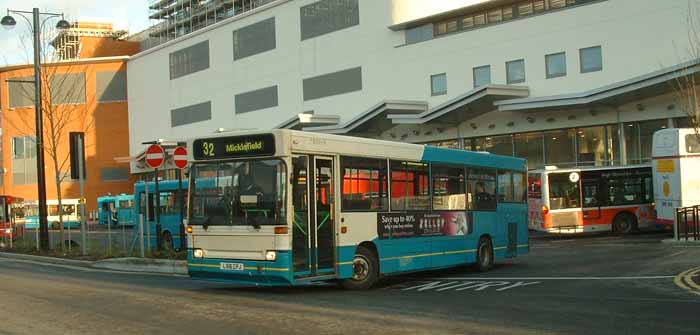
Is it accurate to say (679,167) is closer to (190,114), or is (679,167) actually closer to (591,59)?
(591,59)

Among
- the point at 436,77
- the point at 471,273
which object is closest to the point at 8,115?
the point at 436,77

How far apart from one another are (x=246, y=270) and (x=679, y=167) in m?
18.4

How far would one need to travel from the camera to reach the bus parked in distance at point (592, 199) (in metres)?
29.8

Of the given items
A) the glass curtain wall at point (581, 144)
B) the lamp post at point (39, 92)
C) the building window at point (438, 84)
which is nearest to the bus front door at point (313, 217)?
the lamp post at point (39, 92)

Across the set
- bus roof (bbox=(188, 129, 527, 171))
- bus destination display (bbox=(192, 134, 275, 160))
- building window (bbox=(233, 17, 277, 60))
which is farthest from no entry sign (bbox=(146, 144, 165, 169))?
building window (bbox=(233, 17, 277, 60))

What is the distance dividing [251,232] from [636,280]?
7445mm

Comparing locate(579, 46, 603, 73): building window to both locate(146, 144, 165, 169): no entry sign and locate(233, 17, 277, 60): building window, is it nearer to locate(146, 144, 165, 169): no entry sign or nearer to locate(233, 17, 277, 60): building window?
locate(146, 144, 165, 169): no entry sign

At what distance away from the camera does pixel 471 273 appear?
17656 millimetres

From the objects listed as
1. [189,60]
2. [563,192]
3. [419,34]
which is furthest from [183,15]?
[563,192]

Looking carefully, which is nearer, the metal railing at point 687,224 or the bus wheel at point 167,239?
the metal railing at point 687,224

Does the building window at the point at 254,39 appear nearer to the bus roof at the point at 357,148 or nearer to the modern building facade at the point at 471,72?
the modern building facade at the point at 471,72

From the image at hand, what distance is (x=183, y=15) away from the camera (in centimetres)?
8106

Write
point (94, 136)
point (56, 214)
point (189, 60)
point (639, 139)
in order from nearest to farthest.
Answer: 1. point (639, 139)
2. point (189, 60)
3. point (56, 214)
4. point (94, 136)

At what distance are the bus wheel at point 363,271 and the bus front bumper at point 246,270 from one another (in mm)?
1632
